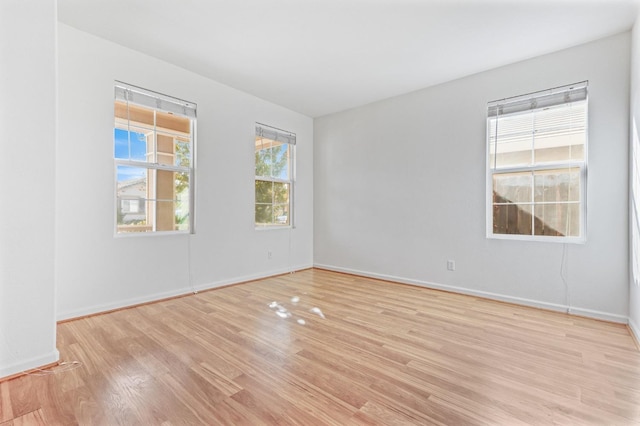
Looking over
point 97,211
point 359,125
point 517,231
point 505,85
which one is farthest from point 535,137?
point 97,211

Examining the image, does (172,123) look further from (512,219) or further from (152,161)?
(512,219)

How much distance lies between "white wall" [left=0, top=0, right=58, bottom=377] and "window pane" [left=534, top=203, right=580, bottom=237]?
4442 millimetres

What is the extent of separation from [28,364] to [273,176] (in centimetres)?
349

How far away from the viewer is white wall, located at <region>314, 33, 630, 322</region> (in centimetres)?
286

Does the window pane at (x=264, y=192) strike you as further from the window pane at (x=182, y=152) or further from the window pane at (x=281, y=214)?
the window pane at (x=182, y=152)

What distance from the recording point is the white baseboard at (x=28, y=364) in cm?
183

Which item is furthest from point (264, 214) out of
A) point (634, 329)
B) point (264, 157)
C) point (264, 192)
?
point (634, 329)

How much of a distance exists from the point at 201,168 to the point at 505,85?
12.4 feet

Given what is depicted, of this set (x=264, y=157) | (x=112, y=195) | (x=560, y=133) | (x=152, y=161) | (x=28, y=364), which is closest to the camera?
(x=28, y=364)

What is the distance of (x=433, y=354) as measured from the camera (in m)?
2.14

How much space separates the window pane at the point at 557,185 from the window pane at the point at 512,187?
83mm

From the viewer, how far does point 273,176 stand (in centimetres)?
482

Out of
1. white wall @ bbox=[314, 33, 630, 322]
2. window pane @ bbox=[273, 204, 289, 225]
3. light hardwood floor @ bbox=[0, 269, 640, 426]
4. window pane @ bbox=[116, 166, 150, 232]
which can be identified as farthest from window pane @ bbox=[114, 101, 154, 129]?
white wall @ bbox=[314, 33, 630, 322]

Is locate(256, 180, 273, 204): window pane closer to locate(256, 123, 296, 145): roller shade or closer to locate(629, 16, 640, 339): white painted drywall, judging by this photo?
locate(256, 123, 296, 145): roller shade
